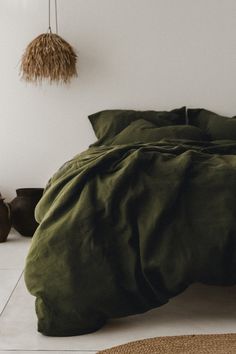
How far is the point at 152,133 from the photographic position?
349 cm

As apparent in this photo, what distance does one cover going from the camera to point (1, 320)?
221cm

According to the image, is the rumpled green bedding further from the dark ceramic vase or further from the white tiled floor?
the dark ceramic vase

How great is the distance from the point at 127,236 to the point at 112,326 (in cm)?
34

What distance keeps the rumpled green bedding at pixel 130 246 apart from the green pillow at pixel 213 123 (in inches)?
62.7

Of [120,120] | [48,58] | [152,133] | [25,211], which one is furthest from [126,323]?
[48,58]

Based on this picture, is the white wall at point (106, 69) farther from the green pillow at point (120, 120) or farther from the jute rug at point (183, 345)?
the jute rug at point (183, 345)

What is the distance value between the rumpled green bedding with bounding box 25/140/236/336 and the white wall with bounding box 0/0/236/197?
6.39 ft

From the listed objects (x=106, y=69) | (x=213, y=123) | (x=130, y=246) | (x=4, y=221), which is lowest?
(x=4, y=221)

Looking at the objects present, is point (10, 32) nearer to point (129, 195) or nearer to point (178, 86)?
point (178, 86)

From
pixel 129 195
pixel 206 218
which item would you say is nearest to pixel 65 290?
pixel 129 195

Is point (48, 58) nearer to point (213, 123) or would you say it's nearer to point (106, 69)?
point (106, 69)

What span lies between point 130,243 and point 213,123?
192cm

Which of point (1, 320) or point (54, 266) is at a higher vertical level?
point (54, 266)

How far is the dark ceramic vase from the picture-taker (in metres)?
3.62
